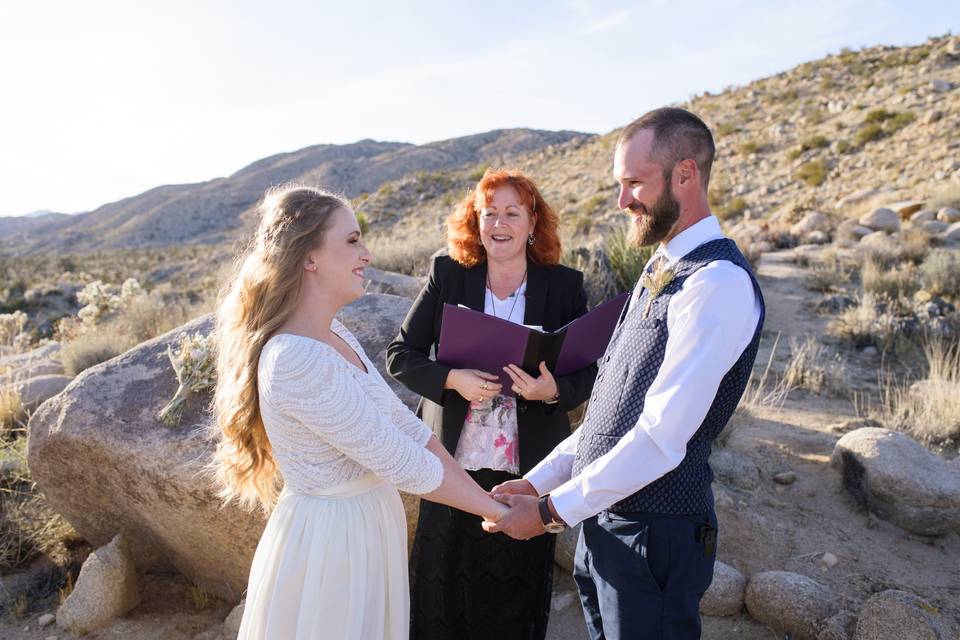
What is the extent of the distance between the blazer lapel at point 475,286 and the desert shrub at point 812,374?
13.1 feet

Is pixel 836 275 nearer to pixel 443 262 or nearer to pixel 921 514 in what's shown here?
pixel 921 514

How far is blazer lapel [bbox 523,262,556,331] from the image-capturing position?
9.86 ft

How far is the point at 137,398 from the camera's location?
3.86 meters

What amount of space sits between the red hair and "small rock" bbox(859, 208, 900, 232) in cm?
974

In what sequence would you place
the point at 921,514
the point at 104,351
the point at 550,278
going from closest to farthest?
the point at 550,278
the point at 921,514
the point at 104,351

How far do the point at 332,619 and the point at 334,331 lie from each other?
90 cm

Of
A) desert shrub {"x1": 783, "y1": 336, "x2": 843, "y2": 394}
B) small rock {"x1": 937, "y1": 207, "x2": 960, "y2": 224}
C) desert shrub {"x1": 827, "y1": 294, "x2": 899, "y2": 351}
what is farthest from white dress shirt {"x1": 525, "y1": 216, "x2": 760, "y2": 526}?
small rock {"x1": 937, "y1": 207, "x2": 960, "y2": 224}

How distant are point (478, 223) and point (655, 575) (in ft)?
5.75

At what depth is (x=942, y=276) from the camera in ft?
25.8

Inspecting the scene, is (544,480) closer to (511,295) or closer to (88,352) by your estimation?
(511,295)

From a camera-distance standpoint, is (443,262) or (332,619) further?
(443,262)

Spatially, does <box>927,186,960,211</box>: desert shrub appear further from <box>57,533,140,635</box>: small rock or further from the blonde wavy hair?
<box>57,533,140,635</box>: small rock

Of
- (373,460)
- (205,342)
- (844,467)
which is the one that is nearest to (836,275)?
(844,467)

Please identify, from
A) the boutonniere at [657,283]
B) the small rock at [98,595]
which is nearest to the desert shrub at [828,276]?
the boutonniere at [657,283]
